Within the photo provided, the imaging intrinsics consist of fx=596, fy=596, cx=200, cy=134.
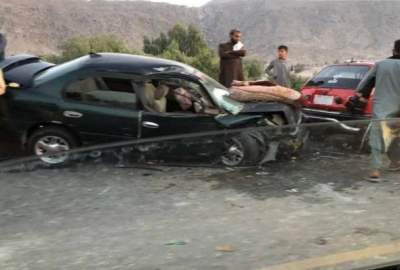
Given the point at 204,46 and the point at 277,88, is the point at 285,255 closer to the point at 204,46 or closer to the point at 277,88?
the point at 277,88

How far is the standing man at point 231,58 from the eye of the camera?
381 inches

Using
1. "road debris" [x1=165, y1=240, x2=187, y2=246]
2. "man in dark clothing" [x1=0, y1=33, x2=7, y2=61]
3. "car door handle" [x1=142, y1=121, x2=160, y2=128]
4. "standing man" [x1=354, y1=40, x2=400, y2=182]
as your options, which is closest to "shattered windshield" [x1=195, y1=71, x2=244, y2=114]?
"car door handle" [x1=142, y1=121, x2=160, y2=128]

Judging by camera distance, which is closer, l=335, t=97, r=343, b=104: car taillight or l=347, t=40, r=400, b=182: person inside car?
l=347, t=40, r=400, b=182: person inside car

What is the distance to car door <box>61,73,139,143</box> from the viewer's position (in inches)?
248

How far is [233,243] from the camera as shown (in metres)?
1.62

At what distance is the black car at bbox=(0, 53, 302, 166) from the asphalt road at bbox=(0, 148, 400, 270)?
423cm

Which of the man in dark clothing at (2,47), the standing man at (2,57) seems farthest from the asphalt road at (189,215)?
the man in dark clothing at (2,47)

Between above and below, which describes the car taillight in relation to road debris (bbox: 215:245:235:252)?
above

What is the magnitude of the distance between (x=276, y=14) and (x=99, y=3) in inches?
1066

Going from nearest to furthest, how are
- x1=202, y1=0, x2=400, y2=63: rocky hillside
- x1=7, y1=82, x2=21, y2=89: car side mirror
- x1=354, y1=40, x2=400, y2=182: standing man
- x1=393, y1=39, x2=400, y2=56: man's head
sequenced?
1. x1=354, y1=40, x2=400, y2=182: standing man
2. x1=393, y1=39, x2=400, y2=56: man's head
3. x1=7, y1=82, x2=21, y2=89: car side mirror
4. x1=202, y1=0, x2=400, y2=63: rocky hillside

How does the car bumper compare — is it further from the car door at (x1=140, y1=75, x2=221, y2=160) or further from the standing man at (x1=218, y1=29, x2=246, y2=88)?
the car door at (x1=140, y1=75, x2=221, y2=160)

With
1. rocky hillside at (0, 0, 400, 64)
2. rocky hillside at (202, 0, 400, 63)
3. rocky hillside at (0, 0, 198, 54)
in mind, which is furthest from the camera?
rocky hillside at (202, 0, 400, 63)

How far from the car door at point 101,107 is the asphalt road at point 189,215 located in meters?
4.29

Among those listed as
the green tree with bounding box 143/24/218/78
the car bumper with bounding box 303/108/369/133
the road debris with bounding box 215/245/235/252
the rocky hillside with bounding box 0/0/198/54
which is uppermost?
the rocky hillside with bounding box 0/0/198/54
